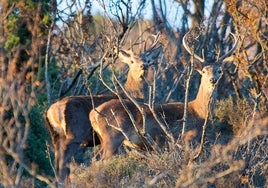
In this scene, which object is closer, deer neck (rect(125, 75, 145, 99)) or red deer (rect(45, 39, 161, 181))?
red deer (rect(45, 39, 161, 181))

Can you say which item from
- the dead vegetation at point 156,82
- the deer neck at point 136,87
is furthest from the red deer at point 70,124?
the deer neck at point 136,87

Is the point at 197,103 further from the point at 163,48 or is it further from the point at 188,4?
the point at 188,4

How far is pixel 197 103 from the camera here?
46.5 feet

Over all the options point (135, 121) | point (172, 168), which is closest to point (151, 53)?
point (135, 121)

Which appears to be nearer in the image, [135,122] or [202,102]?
[135,122]

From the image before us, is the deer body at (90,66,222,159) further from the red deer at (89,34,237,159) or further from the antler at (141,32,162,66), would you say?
the antler at (141,32,162,66)

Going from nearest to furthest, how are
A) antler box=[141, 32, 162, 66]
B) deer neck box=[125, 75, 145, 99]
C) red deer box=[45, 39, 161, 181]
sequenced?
red deer box=[45, 39, 161, 181]
deer neck box=[125, 75, 145, 99]
antler box=[141, 32, 162, 66]

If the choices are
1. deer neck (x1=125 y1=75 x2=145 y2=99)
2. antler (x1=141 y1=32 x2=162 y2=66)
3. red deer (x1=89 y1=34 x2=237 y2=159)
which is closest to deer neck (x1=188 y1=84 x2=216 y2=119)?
red deer (x1=89 y1=34 x2=237 y2=159)

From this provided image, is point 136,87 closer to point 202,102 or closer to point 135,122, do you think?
point 202,102

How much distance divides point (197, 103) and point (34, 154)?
2763 mm

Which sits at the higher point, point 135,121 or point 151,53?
point 151,53

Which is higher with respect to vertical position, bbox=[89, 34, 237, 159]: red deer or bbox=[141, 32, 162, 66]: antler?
bbox=[141, 32, 162, 66]: antler

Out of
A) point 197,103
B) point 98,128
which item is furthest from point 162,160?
point 197,103

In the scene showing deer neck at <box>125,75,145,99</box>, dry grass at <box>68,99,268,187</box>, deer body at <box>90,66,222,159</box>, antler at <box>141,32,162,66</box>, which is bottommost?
dry grass at <box>68,99,268,187</box>
